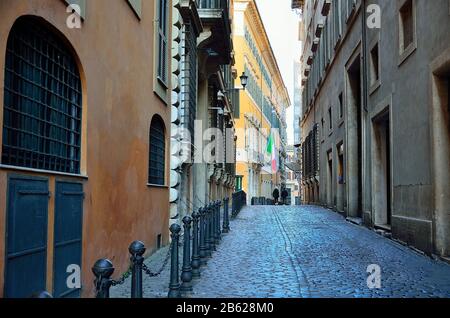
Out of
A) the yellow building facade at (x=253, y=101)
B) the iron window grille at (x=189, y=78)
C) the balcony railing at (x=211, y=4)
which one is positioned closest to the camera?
the iron window grille at (x=189, y=78)

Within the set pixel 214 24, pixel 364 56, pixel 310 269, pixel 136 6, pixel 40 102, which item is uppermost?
pixel 214 24

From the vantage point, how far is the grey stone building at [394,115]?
33.2 feet

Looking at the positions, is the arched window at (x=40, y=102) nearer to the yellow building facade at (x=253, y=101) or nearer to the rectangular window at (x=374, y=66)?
the rectangular window at (x=374, y=66)

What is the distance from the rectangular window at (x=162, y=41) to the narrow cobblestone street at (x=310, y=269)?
3940mm

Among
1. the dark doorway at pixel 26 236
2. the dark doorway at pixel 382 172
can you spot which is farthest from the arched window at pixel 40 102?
the dark doorway at pixel 382 172

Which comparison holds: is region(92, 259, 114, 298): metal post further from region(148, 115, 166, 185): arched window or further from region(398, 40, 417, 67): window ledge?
region(398, 40, 417, 67): window ledge

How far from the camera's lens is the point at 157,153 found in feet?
41.0

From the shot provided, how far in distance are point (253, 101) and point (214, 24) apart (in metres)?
32.9

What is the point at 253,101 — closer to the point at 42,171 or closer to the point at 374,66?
the point at 374,66

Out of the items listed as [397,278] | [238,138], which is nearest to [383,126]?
[397,278]

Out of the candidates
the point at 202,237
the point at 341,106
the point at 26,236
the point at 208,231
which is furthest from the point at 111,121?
the point at 341,106

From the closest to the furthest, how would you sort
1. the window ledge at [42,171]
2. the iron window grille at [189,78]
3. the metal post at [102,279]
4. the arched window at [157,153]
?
1. the metal post at [102,279]
2. the window ledge at [42,171]
3. the arched window at [157,153]
4. the iron window grille at [189,78]

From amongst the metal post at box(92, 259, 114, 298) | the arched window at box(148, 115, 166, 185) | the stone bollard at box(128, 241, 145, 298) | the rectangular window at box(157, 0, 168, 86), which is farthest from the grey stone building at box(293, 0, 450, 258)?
the metal post at box(92, 259, 114, 298)
